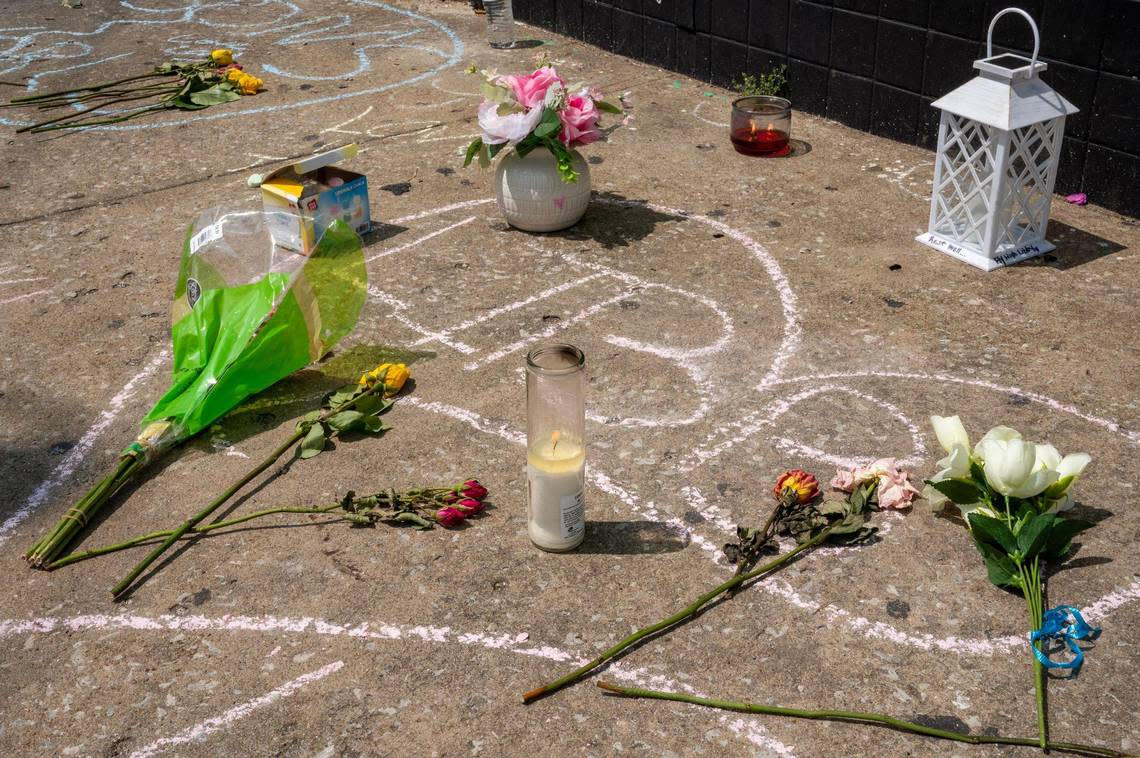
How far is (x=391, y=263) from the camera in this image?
4.19 metres

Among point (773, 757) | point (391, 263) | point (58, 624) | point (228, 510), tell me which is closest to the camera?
point (773, 757)

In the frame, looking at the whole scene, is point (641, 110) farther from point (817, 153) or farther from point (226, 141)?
point (226, 141)

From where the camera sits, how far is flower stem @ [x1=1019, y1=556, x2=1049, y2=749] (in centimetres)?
215

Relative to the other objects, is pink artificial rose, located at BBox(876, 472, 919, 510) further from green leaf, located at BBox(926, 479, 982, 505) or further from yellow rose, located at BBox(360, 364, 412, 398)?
yellow rose, located at BBox(360, 364, 412, 398)

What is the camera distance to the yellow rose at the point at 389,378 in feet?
10.7

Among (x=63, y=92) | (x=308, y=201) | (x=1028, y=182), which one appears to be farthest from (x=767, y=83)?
(x=63, y=92)

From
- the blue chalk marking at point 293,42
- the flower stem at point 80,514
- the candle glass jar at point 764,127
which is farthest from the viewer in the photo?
the blue chalk marking at point 293,42

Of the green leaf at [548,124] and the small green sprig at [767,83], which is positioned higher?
the green leaf at [548,124]

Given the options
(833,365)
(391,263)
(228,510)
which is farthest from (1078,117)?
(228,510)

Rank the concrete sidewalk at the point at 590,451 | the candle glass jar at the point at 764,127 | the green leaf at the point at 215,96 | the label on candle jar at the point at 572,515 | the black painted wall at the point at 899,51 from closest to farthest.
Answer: the concrete sidewalk at the point at 590,451 → the label on candle jar at the point at 572,515 → the black painted wall at the point at 899,51 → the candle glass jar at the point at 764,127 → the green leaf at the point at 215,96

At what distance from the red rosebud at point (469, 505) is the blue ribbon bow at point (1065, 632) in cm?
131

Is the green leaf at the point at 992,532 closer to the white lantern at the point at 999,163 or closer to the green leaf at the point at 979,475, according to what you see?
the green leaf at the point at 979,475

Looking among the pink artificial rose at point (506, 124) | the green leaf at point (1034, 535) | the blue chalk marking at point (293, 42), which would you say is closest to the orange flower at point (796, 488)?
the green leaf at point (1034, 535)

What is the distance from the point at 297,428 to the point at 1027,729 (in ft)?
6.59
